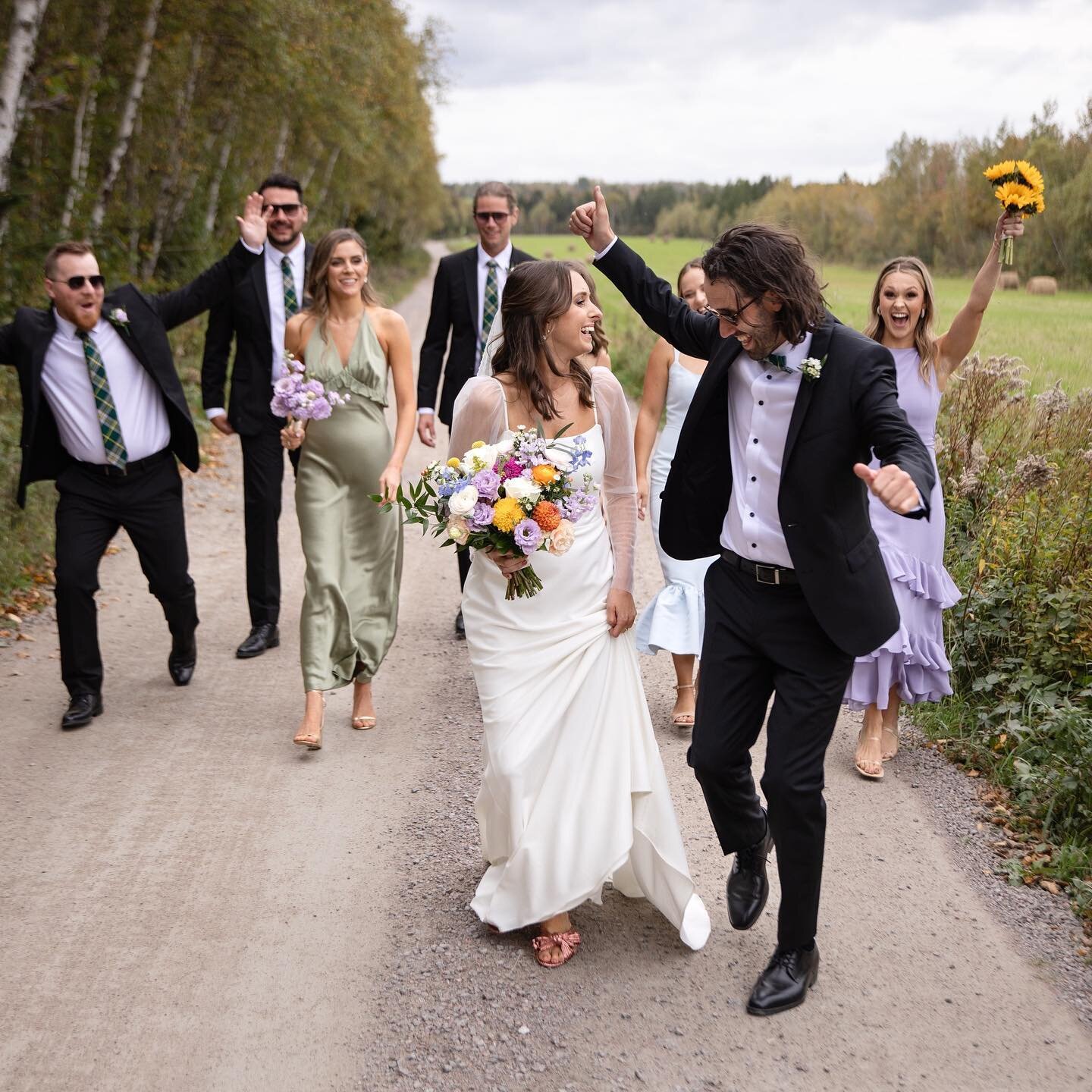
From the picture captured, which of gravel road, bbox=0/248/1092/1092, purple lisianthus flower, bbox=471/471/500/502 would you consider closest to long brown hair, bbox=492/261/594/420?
purple lisianthus flower, bbox=471/471/500/502

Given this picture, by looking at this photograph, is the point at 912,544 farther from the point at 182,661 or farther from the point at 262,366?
the point at 182,661

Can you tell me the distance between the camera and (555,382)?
461 centimetres

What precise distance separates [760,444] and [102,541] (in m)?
4.45

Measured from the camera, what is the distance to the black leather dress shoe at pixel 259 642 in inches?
311

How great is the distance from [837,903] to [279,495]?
4.73 meters

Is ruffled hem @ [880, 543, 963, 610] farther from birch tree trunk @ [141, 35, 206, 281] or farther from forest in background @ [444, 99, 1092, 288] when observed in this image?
birch tree trunk @ [141, 35, 206, 281]

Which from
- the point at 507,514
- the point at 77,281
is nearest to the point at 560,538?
the point at 507,514

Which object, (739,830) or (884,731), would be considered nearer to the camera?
(739,830)

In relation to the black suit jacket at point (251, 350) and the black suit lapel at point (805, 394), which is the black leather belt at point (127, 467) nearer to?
the black suit jacket at point (251, 350)

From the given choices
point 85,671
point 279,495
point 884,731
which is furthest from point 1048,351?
point 85,671

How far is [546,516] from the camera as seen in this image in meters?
4.20

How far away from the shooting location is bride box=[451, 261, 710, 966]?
4.26 meters

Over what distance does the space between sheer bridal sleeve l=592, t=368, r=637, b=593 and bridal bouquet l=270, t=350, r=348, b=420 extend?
2334mm

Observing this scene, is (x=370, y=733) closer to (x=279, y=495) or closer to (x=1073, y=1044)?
(x=279, y=495)
